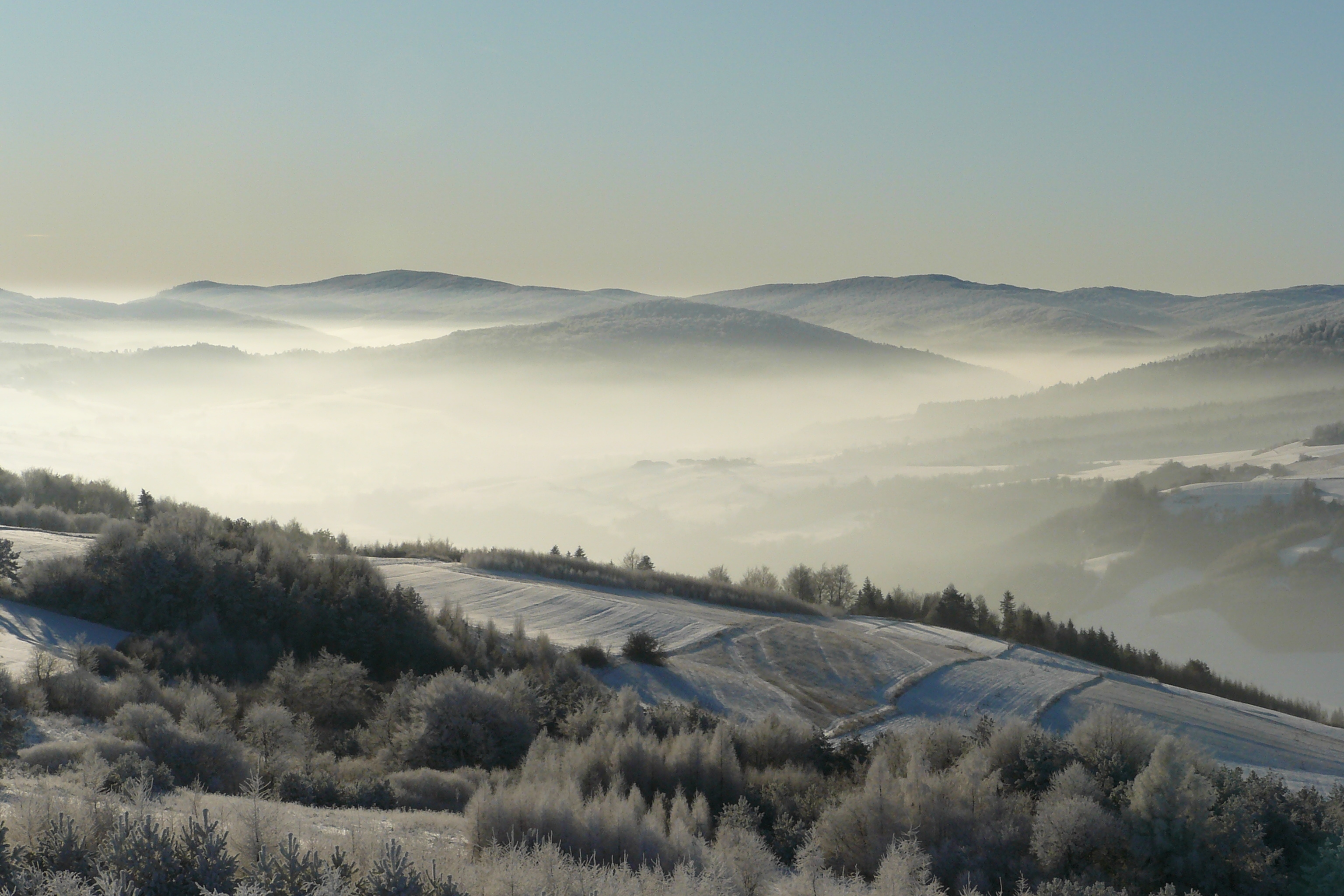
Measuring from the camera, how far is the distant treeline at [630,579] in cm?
3528

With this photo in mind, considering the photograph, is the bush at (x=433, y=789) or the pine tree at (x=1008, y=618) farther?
the pine tree at (x=1008, y=618)

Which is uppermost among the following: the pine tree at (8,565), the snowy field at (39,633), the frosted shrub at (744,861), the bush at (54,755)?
the pine tree at (8,565)

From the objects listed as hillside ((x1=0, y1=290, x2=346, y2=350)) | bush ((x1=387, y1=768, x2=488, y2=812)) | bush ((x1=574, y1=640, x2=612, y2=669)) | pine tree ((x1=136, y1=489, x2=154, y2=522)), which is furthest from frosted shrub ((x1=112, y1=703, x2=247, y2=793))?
hillside ((x1=0, y1=290, x2=346, y2=350))

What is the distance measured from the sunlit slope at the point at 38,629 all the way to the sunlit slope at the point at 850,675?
27.0ft

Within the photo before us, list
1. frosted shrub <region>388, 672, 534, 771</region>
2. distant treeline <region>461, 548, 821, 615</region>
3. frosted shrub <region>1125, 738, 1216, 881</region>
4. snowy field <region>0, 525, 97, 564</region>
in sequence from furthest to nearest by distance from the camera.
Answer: distant treeline <region>461, 548, 821, 615</region>, snowy field <region>0, 525, 97, 564</region>, frosted shrub <region>388, 672, 534, 771</region>, frosted shrub <region>1125, 738, 1216, 881</region>

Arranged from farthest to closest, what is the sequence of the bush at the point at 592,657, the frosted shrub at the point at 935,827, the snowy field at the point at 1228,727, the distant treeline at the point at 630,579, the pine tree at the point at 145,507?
the distant treeline at the point at 630,579
the pine tree at the point at 145,507
the bush at the point at 592,657
the snowy field at the point at 1228,727
the frosted shrub at the point at 935,827

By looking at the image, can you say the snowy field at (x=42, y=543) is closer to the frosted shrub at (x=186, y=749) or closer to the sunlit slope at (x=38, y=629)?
the sunlit slope at (x=38, y=629)

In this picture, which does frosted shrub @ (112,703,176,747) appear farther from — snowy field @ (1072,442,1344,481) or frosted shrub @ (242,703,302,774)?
snowy field @ (1072,442,1344,481)

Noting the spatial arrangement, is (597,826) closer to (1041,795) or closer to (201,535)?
(1041,795)

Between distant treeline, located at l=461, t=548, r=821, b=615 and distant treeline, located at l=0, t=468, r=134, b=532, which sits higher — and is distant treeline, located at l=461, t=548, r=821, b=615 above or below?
below

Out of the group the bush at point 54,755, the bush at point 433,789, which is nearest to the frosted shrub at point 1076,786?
the bush at point 433,789

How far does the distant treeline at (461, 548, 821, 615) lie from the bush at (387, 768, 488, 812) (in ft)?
71.8

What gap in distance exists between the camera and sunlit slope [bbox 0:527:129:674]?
16578 mm

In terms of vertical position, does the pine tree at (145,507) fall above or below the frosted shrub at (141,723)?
above
